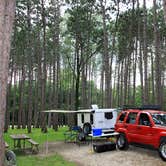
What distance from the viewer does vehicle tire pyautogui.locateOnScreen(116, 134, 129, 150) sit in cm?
1092

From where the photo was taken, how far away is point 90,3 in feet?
71.3

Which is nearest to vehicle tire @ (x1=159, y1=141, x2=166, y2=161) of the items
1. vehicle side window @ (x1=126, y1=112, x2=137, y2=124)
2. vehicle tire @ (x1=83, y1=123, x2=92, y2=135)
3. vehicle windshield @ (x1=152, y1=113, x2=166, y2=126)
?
vehicle windshield @ (x1=152, y1=113, x2=166, y2=126)

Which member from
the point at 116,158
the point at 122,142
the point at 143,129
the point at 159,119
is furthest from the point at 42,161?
the point at 159,119

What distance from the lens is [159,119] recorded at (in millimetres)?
9797

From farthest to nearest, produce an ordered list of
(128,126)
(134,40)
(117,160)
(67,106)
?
(67,106)
(134,40)
(128,126)
(117,160)

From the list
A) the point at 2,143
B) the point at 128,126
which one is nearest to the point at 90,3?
the point at 128,126

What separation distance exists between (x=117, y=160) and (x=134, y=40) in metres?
17.4

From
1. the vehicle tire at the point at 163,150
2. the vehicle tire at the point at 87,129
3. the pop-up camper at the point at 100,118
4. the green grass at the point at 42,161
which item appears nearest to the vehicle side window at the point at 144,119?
the vehicle tire at the point at 163,150

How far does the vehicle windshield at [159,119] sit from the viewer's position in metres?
9.59

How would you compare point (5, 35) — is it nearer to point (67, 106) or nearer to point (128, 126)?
point (128, 126)

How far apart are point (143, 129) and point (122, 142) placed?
1.67m

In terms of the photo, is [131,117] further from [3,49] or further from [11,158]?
[3,49]

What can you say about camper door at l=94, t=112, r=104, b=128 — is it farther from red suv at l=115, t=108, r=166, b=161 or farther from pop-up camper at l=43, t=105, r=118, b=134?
red suv at l=115, t=108, r=166, b=161

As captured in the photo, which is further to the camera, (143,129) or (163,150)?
(143,129)
